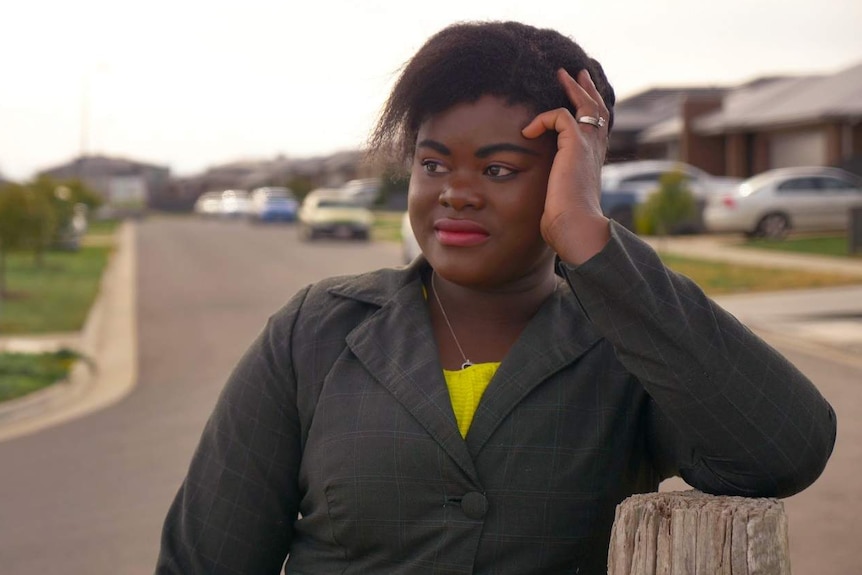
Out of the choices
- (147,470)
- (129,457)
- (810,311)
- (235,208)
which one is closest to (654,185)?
(810,311)

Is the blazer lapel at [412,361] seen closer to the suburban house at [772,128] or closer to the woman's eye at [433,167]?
the woman's eye at [433,167]

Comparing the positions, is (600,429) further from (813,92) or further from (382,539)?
(813,92)

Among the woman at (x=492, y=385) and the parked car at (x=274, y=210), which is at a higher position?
the woman at (x=492, y=385)

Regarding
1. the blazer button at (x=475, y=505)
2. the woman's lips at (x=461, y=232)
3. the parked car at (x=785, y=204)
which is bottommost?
the parked car at (x=785, y=204)

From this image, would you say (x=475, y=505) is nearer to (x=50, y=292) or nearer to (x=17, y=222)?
(x=17, y=222)

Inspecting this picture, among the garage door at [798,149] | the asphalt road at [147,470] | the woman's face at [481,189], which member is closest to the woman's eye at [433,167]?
the woman's face at [481,189]

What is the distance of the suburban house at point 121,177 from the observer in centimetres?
7956

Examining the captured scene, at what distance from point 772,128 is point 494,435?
3619 cm

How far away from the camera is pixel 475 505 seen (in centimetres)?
204

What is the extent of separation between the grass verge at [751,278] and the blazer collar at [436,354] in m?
14.1

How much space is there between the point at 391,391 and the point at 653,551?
1.76 feet

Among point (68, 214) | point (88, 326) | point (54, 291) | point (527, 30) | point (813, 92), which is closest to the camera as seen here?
point (527, 30)

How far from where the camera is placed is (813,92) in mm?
36562

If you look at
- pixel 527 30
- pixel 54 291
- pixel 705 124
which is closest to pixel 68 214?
pixel 54 291
